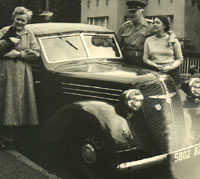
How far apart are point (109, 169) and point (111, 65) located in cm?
167

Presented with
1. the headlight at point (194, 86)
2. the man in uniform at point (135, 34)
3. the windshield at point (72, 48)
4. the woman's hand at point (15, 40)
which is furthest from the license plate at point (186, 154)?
the woman's hand at point (15, 40)

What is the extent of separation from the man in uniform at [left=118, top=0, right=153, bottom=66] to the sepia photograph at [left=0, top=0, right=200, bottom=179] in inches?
0.6

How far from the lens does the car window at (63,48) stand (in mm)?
5199

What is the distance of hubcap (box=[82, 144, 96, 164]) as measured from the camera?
407 cm

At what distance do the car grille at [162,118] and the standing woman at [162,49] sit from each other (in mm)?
1271

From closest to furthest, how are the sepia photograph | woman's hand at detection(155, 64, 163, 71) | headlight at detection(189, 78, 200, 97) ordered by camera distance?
the sepia photograph < headlight at detection(189, 78, 200, 97) < woman's hand at detection(155, 64, 163, 71)

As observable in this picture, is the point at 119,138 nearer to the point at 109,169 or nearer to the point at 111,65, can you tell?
the point at 109,169

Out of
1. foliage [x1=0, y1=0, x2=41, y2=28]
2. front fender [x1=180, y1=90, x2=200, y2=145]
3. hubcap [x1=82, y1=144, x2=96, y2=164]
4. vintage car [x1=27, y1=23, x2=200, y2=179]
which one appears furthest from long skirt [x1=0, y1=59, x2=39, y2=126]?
foliage [x1=0, y1=0, x2=41, y2=28]

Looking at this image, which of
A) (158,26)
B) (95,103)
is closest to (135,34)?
(158,26)

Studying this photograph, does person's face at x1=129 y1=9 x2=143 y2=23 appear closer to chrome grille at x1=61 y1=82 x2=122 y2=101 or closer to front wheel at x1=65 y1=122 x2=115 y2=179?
chrome grille at x1=61 y1=82 x2=122 y2=101

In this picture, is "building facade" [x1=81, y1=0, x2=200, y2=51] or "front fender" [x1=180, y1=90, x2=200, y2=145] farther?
"building facade" [x1=81, y1=0, x2=200, y2=51]

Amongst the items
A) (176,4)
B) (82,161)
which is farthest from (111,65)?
(176,4)

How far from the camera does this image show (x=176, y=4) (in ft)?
58.9

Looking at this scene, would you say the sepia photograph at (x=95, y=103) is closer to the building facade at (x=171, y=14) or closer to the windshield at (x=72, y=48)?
the windshield at (x=72, y=48)
